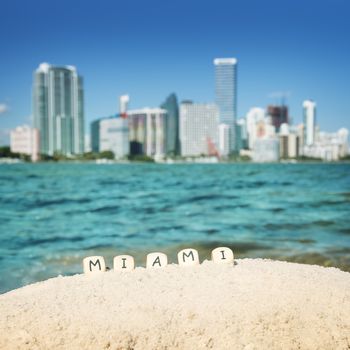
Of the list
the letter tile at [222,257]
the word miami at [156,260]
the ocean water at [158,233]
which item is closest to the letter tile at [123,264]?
the word miami at [156,260]

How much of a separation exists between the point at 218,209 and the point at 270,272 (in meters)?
12.3

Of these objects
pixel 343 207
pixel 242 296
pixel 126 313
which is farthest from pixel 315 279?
pixel 343 207

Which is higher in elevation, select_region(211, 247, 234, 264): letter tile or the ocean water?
select_region(211, 247, 234, 264): letter tile

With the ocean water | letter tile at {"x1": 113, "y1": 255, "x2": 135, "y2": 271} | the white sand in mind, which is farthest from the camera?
the ocean water

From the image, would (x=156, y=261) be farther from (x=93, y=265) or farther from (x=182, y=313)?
(x=182, y=313)

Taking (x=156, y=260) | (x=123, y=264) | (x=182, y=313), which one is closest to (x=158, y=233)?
(x=156, y=260)

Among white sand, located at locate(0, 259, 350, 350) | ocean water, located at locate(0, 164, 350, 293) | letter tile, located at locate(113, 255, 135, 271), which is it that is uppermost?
letter tile, located at locate(113, 255, 135, 271)

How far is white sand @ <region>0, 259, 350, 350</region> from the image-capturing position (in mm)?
3604

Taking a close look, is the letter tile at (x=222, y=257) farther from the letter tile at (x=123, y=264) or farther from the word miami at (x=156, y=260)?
the letter tile at (x=123, y=264)

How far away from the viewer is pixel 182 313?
12.8 feet

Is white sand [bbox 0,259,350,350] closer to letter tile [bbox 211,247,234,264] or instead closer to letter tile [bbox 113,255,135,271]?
letter tile [bbox 113,255,135,271]

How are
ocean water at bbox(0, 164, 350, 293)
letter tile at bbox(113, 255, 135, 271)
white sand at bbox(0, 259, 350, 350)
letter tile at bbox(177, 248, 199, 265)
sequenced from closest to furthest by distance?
white sand at bbox(0, 259, 350, 350)
letter tile at bbox(113, 255, 135, 271)
letter tile at bbox(177, 248, 199, 265)
ocean water at bbox(0, 164, 350, 293)

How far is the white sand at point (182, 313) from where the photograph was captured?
3.60 meters

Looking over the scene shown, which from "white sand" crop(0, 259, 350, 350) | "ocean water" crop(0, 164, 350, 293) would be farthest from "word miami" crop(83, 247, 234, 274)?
"ocean water" crop(0, 164, 350, 293)
